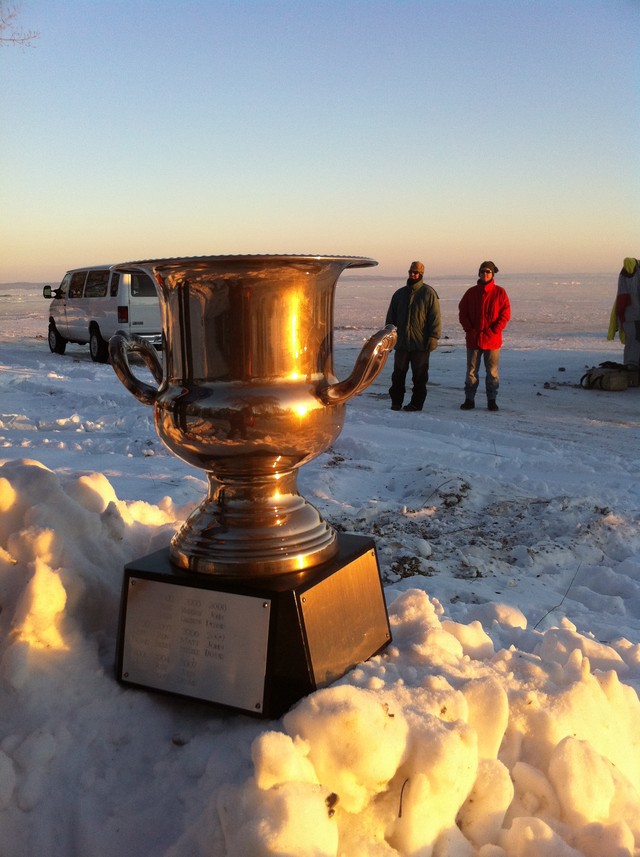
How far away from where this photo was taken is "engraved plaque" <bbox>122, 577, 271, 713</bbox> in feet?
5.98

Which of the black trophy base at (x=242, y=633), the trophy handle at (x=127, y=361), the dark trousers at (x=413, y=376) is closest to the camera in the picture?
the black trophy base at (x=242, y=633)

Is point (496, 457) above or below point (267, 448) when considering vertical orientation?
below

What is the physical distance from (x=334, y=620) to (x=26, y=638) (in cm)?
73

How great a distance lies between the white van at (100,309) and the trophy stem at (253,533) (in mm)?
10665

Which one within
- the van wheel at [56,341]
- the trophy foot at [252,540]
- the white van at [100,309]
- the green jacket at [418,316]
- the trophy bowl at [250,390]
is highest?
the trophy bowl at [250,390]

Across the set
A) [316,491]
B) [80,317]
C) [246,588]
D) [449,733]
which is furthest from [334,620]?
[80,317]

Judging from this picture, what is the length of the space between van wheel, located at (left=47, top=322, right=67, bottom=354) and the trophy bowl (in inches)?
581

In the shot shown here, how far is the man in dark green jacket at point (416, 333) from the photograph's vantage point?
9.14 meters

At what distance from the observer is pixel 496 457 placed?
20.6ft

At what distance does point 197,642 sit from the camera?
1.89m

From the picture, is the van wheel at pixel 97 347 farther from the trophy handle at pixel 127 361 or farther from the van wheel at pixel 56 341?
the trophy handle at pixel 127 361

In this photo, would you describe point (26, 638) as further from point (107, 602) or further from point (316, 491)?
point (316, 491)

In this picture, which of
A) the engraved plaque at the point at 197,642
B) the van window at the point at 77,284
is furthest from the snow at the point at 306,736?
the van window at the point at 77,284

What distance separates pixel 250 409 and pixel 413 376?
7.40 meters
